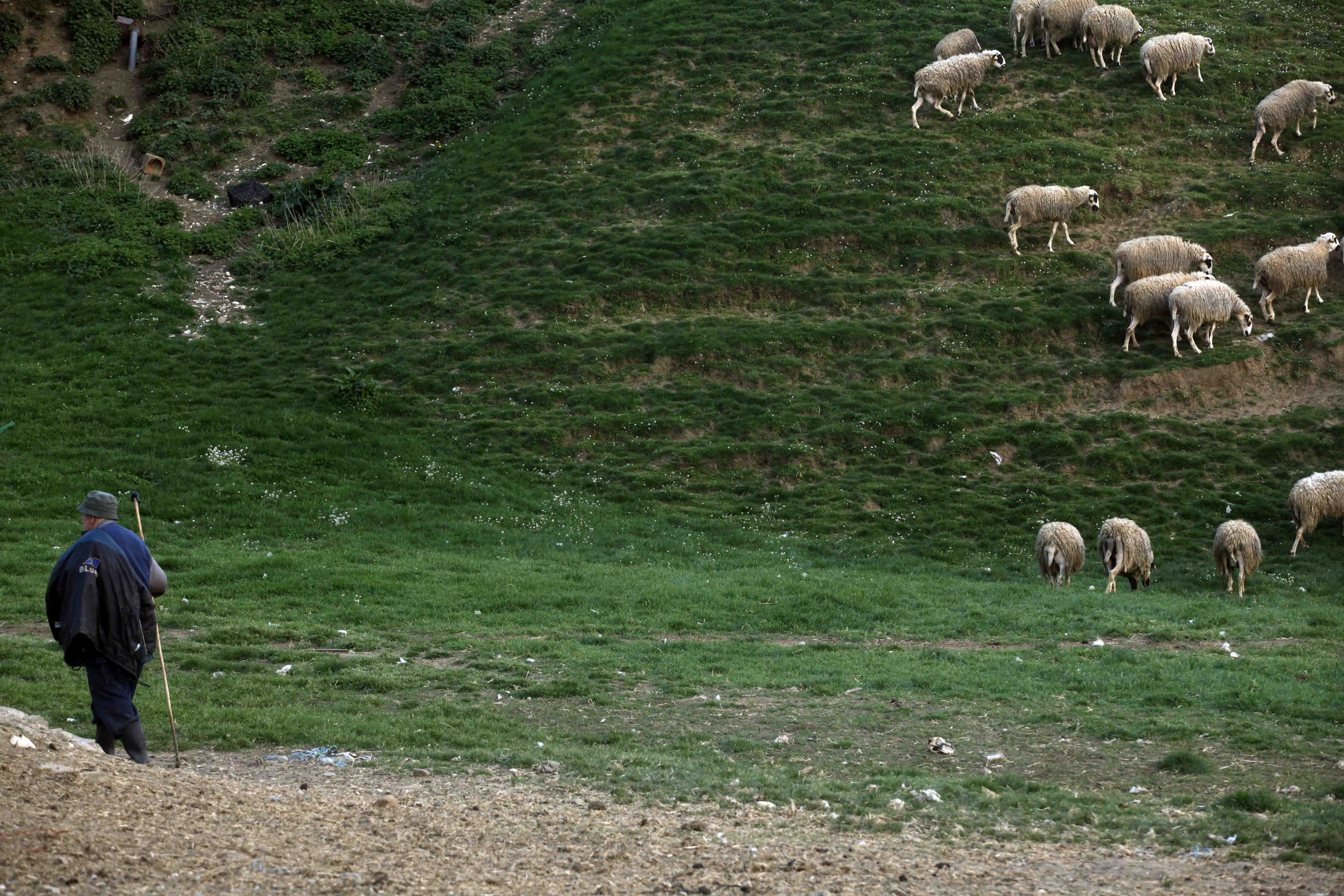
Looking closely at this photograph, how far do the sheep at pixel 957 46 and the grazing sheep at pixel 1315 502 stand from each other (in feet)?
67.0

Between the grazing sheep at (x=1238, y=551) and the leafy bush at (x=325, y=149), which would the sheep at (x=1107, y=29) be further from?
the leafy bush at (x=325, y=149)

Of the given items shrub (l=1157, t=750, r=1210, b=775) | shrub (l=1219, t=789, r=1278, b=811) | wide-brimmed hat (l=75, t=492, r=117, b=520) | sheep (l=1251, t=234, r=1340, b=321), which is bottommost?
shrub (l=1157, t=750, r=1210, b=775)

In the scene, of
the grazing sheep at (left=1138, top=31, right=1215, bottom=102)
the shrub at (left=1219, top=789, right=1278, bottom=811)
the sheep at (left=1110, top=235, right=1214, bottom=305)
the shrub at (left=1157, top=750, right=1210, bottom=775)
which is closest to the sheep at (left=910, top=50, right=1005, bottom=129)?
the grazing sheep at (left=1138, top=31, right=1215, bottom=102)

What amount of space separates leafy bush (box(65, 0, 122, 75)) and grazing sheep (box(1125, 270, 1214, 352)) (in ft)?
114

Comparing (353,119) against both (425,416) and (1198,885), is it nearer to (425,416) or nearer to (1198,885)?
(425,416)

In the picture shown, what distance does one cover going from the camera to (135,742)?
9797 millimetres

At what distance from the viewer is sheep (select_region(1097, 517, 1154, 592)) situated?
20750 mm

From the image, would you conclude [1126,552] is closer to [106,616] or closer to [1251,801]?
[1251,801]

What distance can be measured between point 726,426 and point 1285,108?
69.4ft

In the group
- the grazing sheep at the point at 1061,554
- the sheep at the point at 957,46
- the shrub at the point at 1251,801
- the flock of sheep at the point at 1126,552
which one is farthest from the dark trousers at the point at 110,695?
the sheep at the point at 957,46

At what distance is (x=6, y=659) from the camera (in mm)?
13273

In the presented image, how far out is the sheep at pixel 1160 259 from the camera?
29.4 m

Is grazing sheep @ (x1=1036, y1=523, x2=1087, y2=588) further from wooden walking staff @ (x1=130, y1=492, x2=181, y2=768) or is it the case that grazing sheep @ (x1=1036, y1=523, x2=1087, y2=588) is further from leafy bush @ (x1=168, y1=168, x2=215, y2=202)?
leafy bush @ (x1=168, y1=168, x2=215, y2=202)

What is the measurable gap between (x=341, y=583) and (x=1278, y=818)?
45.2 feet
